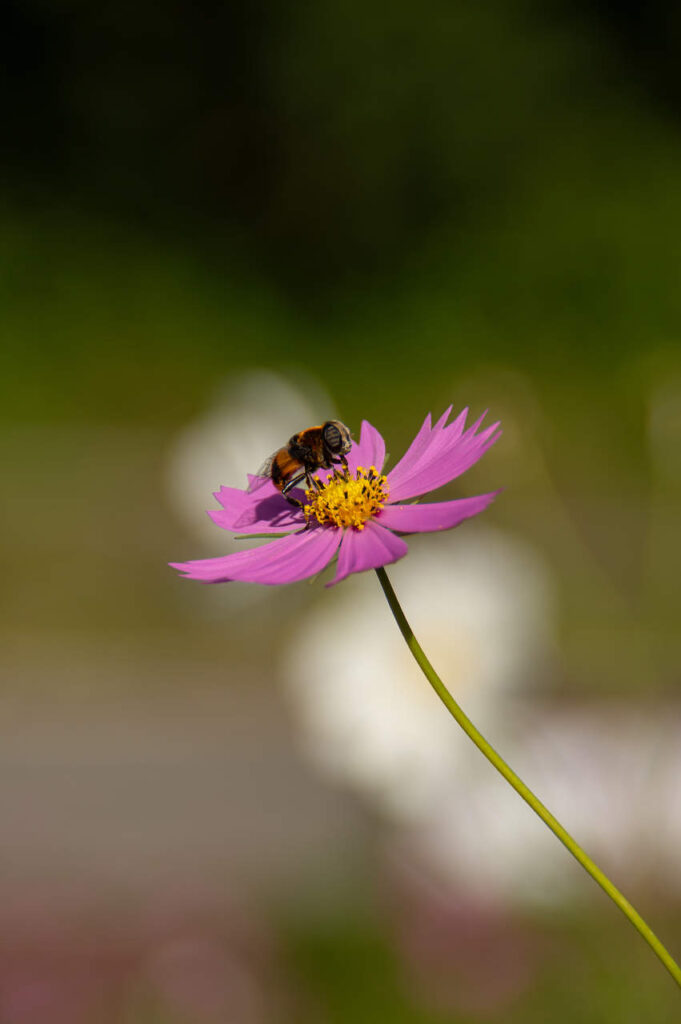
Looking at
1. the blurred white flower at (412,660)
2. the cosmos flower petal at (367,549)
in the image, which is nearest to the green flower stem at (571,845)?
the cosmos flower petal at (367,549)

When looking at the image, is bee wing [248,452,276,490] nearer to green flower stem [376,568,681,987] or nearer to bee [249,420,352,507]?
bee [249,420,352,507]

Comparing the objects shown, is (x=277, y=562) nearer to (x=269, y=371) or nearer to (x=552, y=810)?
(x=552, y=810)

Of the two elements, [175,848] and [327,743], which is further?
[175,848]

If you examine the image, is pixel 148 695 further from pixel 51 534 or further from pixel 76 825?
pixel 51 534

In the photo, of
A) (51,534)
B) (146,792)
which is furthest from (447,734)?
(51,534)

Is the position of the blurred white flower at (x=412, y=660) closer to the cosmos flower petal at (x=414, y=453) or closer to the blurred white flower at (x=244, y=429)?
the blurred white flower at (x=244, y=429)

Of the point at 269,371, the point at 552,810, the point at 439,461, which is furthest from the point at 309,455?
the point at 269,371

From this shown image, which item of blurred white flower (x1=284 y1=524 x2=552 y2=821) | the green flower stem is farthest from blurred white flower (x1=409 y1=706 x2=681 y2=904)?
the green flower stem
